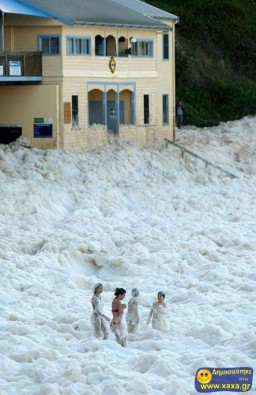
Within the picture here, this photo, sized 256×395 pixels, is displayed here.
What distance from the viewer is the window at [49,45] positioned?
47.7 meters

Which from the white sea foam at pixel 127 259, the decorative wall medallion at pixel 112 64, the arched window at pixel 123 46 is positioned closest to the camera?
the white sea foam at pixel 127 259

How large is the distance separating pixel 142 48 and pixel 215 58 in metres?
12.3

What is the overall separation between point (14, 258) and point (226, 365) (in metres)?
9.82

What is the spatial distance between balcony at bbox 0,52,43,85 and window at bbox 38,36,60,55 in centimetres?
29

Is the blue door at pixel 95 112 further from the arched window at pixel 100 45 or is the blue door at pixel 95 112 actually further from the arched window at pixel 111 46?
the arched window at pixel 100 45

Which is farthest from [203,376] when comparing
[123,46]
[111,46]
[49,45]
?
[123,46]

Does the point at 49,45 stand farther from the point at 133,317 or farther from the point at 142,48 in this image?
the point at 133,317

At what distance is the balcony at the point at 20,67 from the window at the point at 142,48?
15.0 feet

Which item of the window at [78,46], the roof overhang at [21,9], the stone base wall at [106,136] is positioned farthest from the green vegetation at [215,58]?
the roof overhang at [21,9]

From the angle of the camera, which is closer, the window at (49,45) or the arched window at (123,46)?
the window at (49,45)

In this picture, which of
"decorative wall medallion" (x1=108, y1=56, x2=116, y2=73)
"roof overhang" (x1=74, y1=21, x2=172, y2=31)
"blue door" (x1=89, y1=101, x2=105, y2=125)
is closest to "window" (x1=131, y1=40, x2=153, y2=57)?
"roof overhang" (x1=74, y1=21, x2=172, y2=31)

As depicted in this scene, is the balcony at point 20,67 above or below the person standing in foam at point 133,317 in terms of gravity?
above

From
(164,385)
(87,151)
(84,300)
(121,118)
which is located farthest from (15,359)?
(121,118)

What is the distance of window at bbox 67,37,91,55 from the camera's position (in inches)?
1891
